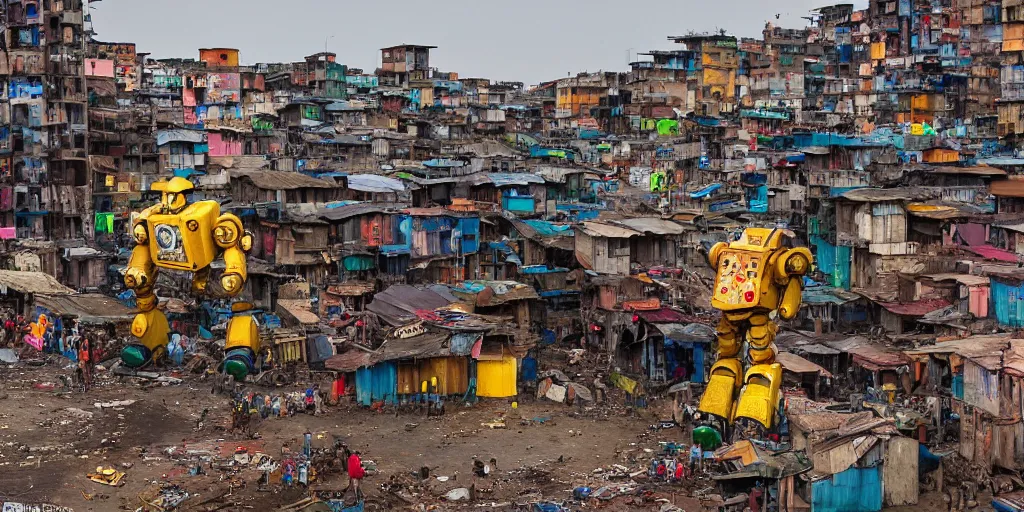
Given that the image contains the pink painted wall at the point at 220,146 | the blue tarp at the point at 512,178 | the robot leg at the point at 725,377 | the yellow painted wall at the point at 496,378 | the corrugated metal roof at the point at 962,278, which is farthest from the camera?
the pink painted wall at the point at 220,146

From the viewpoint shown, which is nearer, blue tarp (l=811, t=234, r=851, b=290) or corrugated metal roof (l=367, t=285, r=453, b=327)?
corrugated metal roof (l=367, t=285, r=453, b=327)

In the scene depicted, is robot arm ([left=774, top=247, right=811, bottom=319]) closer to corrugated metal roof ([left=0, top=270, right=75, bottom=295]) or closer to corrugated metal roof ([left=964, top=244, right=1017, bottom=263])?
corrugated metal roof ([left=964, top=244, right=1017, bottom=263])

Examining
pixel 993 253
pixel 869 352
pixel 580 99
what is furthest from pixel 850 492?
pixel 580 99

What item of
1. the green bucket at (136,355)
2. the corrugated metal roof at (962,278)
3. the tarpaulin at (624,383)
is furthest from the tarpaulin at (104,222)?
the corrugated metal roof at (962,278)

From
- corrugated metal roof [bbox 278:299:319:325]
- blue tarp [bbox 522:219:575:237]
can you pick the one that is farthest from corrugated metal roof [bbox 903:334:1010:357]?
corrugated metal roof [bbox 278:299:319:325]

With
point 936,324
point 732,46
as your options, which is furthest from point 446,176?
point 732,46

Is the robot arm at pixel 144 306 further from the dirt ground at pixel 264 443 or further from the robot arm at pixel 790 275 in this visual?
the robot arm at pixel 790 275
